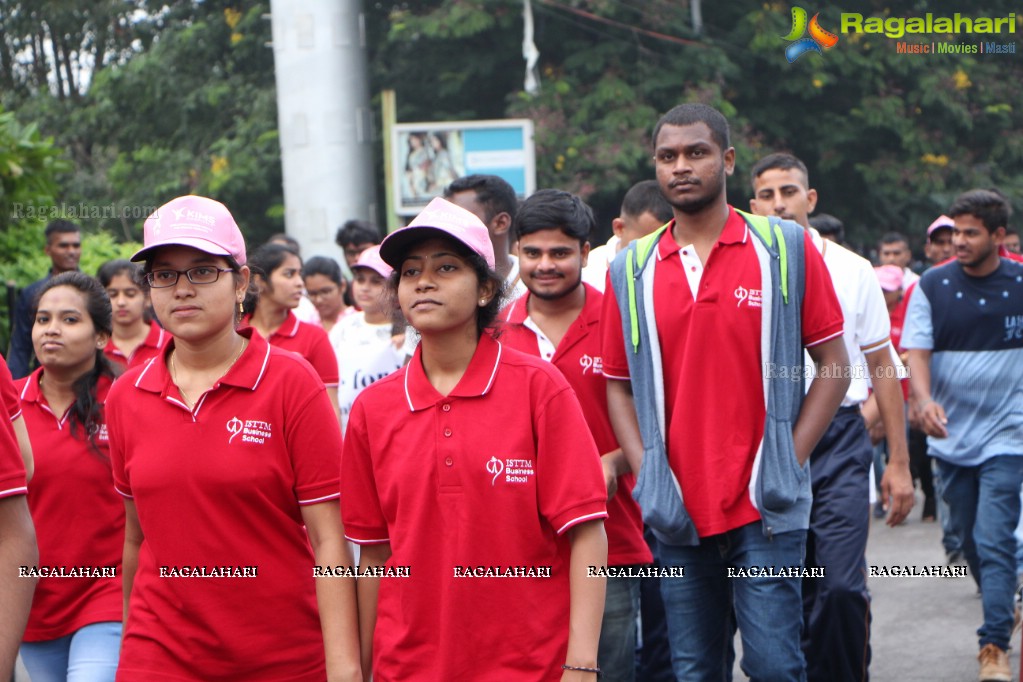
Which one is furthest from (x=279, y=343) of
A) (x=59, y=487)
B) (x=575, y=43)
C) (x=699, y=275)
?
(x=575, y=43)

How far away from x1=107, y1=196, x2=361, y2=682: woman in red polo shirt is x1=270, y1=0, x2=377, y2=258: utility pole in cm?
1530

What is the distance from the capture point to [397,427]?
3.92 m

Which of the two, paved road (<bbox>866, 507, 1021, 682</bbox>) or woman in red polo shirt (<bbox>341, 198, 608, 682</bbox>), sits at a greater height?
woman in red polo shirt (<bbox>341, 198, 608, 682</bbox>)

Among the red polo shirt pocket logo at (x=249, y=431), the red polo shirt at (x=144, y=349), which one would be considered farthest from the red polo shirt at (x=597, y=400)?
the red polo shirt at (x=144, y=349)

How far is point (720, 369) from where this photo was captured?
4812 mm

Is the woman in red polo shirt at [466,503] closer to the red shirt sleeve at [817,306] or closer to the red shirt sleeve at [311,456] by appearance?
the red shirt sleeve at [311,456]

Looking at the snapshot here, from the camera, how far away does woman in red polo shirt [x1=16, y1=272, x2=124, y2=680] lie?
5.01 metres

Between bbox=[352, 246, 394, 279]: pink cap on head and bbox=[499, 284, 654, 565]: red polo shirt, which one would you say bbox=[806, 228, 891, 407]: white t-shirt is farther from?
bbox=[352, 246, 394, 279]: pink cap on head

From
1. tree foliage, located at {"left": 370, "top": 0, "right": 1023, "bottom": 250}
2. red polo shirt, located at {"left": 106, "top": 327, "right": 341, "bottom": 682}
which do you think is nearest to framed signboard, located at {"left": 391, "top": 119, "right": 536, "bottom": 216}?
tree foliage, located at {"left": 370, "top": 0, "right": 1023, "bottom": 250}

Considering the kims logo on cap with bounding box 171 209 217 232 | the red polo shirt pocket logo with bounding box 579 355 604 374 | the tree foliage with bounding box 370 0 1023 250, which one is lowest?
the red polo shirt pocket logo with bounding box 579 355 604 374

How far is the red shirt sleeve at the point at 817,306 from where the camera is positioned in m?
4.90

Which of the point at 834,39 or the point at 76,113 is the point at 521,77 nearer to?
the point at 834,39

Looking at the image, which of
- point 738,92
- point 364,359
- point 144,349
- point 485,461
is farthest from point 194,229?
point 738,92

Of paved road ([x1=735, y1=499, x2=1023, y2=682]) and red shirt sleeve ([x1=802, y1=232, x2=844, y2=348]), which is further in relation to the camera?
paved road ([x1=735, y1=499, x2=1023, y2=682])
